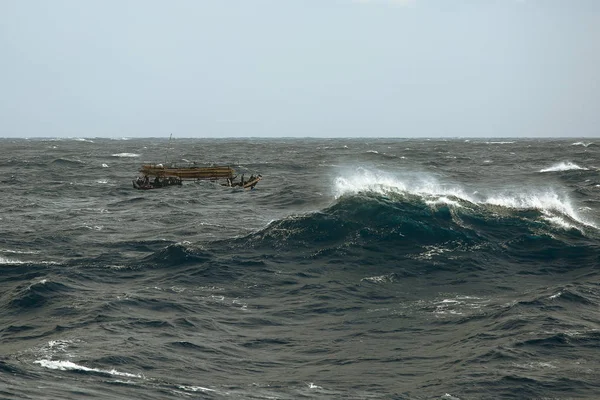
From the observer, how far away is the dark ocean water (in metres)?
18.6

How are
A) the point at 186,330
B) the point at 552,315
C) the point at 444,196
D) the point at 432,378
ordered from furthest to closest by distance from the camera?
the point at 444,196, the point at 552,315, the point at 186,330, the point at 432,378

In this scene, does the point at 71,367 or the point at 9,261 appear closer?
the point at 71,367

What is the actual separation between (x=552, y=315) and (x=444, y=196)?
70.1 ft

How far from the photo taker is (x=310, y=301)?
87.5 ft

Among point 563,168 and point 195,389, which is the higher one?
point 563,168

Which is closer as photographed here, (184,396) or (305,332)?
(184,396)

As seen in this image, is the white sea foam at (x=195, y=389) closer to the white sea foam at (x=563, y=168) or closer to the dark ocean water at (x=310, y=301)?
the dark ocean water at (x=310, y=301)

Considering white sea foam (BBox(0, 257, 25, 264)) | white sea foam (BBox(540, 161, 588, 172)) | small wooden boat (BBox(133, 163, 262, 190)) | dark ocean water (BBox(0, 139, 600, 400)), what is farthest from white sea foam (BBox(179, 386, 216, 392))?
white sea foam (BBox(540, 161, 588, 172))

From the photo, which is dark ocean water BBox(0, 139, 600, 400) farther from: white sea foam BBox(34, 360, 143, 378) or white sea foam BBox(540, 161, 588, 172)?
white sea foam BBox(540, 161, 588, 172)

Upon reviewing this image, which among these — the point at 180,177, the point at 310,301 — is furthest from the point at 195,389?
the point at 180,177

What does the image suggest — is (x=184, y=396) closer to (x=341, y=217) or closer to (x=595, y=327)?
(x=595, y=327)

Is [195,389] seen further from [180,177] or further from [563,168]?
[563,168]

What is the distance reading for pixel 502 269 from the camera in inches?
1248

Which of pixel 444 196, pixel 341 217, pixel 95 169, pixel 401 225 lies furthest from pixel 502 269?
pixel 95 169
